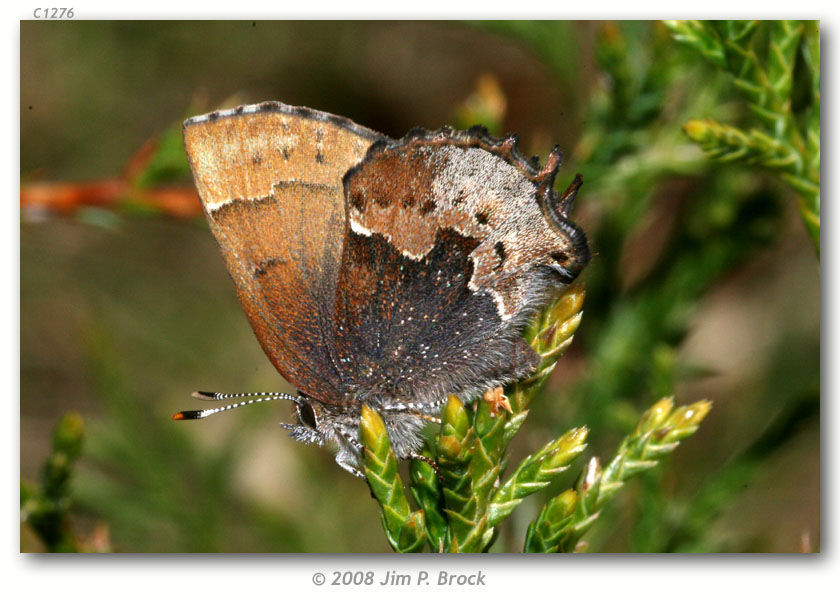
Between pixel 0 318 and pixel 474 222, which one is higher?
A: pixel 474 222

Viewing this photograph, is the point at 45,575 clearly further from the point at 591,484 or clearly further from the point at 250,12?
the point at 250,12

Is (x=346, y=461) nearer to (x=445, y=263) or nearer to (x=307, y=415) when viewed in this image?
(x=307, y=415)

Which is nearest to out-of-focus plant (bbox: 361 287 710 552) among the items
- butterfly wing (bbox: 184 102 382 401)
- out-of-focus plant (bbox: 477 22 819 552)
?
butterfly wing (bbox: 184 102 382 401)

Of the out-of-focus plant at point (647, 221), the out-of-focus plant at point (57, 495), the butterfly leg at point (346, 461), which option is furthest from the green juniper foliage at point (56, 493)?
the out-of-focus plant at point (647, 221)

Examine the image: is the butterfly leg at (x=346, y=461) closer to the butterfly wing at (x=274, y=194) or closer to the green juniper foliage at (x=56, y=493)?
the butterfly wing at (x=274, y=194)

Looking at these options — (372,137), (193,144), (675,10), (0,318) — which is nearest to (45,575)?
(0,318)

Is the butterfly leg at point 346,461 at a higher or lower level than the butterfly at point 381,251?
lower
